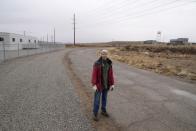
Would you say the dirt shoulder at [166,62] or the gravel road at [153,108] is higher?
the dirt shoulder at [166,62]

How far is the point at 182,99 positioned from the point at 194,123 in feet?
7.99

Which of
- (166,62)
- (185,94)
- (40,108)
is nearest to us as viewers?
(40,108)

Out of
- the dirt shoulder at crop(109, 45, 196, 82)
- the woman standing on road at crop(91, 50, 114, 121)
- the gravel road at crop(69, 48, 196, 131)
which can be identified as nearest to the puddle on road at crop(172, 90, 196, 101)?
the gravel road at crop(69, 48, 196, 131)

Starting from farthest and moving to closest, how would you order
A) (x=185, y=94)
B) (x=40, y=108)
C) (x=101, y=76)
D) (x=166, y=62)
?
(x=166, y=62) → (x=185, y=94) → (x=40, y=108) → (x=101, y=76)

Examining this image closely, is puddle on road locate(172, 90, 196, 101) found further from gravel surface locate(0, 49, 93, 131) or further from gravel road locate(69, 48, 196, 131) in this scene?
gravel surface locate(0, 49, 93, 131)

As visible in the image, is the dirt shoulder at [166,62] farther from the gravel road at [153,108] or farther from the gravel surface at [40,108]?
the gravel surface at [40,108]

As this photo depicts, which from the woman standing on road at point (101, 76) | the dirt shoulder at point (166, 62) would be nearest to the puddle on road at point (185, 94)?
the dirt shoulder at point (166, 62)

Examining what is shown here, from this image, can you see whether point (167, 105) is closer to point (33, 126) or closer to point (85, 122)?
point (85, 122)

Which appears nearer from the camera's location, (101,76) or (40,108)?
(101,76)

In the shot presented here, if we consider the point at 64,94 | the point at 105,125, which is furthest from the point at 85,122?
the point at 64,94

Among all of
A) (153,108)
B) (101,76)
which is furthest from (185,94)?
(101,76)

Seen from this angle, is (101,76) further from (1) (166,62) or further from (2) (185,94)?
(1) (166,62)

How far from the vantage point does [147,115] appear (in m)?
5.82

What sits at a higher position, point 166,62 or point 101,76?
point 101,76
